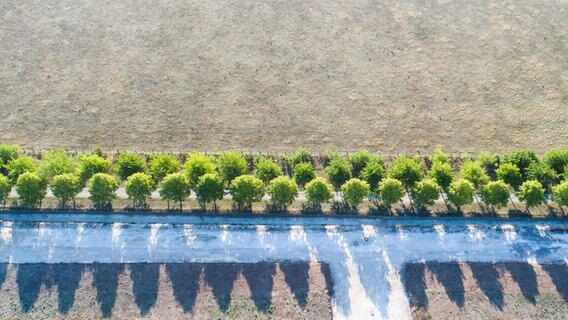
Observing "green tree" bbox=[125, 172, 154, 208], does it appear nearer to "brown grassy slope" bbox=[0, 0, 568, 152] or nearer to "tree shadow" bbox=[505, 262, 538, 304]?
"brown grassy slope" bbox=[0, 0, 568, 152]

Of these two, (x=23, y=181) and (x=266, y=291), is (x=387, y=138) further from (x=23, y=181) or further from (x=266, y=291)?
(x=23, y=181)

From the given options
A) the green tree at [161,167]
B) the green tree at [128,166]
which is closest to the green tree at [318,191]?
the green tree at [161,167]

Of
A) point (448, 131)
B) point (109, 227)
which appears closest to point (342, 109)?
point (448, 131)

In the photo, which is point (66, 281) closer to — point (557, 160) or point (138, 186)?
point (138, 186)

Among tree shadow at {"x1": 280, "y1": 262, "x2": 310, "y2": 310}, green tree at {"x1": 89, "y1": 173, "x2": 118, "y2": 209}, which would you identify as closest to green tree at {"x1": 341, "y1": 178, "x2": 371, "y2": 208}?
tree shadow at {"x1": 280, "y1": 262, "x2": 310, "y2": 310}

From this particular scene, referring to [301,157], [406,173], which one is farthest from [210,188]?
[406,173]

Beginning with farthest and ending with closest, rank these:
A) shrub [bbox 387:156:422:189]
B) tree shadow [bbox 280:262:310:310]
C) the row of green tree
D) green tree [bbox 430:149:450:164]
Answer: green tree [bbox 430:149:450:164] → shrub [bbox 387:156:422:189] → the row of green tree → tree shadow [bbox 280:262:310:310]
